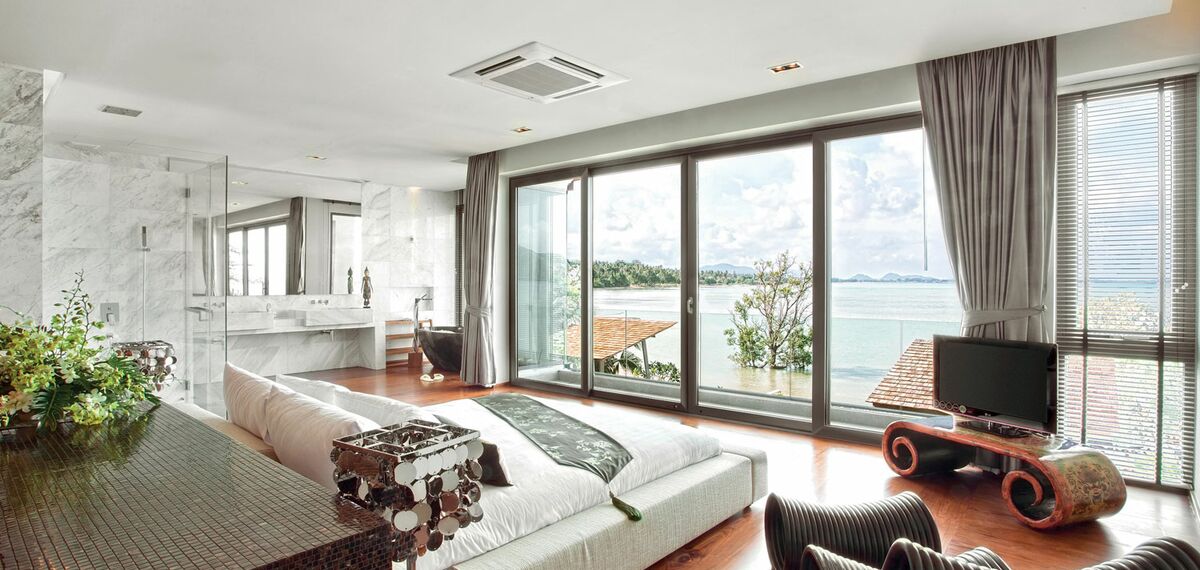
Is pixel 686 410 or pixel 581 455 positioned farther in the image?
pixel 686 410

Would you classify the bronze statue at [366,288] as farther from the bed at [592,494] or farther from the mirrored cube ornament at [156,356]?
the bed at [592,494]

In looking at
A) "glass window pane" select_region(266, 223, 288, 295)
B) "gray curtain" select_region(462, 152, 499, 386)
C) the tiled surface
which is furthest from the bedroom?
"glass window pane" select_region(266, 223, 288, 295)

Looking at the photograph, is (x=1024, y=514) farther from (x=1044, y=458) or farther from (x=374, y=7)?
(x=374, y=7)

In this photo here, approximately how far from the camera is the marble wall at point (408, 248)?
27.0ft

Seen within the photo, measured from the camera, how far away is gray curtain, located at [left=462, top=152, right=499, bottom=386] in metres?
6.63

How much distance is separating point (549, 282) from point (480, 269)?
79 centimetres

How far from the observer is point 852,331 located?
4445 mm

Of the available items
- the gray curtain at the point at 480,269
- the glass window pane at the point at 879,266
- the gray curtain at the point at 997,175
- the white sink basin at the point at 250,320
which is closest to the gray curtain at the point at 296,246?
the white sink basin at the point at 250,320

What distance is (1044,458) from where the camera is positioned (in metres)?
2.91

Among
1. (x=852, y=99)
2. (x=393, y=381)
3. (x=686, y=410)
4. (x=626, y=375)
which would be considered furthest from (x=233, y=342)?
(x=852, y=99)

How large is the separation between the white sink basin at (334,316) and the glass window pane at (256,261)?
537 millimetres

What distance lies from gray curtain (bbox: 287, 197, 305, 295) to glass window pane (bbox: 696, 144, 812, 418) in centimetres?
495

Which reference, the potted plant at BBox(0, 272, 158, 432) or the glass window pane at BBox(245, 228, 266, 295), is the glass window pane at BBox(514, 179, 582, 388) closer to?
the glass window pane at BBox(245, 228, 266, 295)

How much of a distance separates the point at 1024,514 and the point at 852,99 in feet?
8.42
